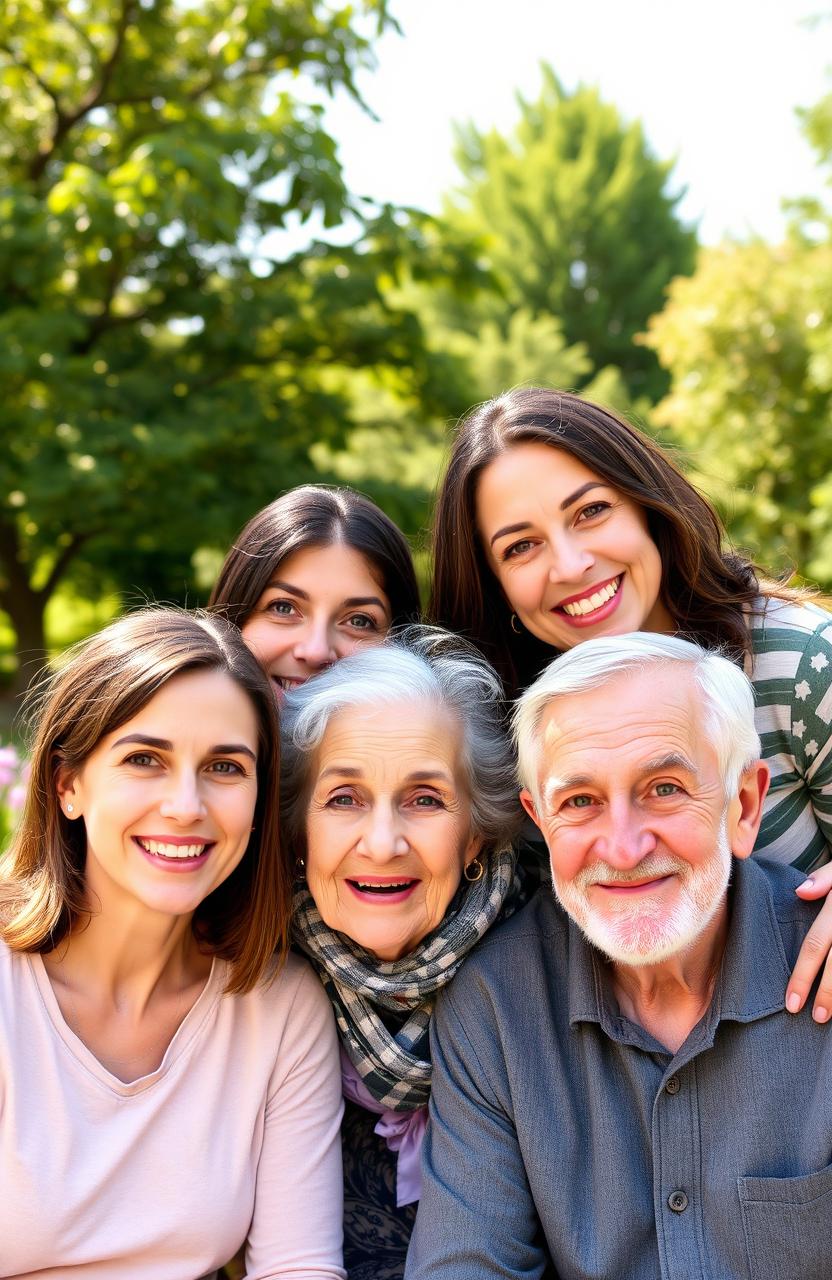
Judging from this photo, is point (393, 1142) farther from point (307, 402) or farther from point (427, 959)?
point (307, 402)

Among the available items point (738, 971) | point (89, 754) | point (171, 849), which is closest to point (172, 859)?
point (171, 849)

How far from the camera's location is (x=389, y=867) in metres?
2.38

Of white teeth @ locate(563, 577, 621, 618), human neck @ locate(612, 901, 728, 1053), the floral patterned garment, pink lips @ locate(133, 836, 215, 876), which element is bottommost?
the floral patterned garment

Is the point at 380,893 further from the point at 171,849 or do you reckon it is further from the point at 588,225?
the point at 588,225

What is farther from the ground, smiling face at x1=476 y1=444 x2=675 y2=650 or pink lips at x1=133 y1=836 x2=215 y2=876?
smiling face at x1=476 y1=444 x2=675 y2=650

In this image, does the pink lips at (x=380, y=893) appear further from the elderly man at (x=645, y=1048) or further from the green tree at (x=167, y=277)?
the green tree at (x=167, y=277)

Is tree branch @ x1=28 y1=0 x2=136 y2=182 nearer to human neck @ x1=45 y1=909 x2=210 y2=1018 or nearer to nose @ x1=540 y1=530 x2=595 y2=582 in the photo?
nose @ x1=540 y1=530 x2=595 y2=582

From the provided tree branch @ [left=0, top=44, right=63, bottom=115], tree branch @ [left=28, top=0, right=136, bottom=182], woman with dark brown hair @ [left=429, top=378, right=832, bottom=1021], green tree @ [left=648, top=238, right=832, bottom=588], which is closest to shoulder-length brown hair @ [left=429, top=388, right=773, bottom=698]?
woman with dark brown hair @ [left=429, top=378, right=832, bottom=1021]

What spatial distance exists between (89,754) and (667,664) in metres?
1.17

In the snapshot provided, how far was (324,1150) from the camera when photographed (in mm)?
2486

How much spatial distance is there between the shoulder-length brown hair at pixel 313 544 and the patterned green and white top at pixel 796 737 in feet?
3.20

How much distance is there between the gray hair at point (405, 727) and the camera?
2533mm

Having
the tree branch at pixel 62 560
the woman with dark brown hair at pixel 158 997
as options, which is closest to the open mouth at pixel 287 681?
the woman with dark brown hair at pixel 158 997

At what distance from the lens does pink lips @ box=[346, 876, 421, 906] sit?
7.84ft
